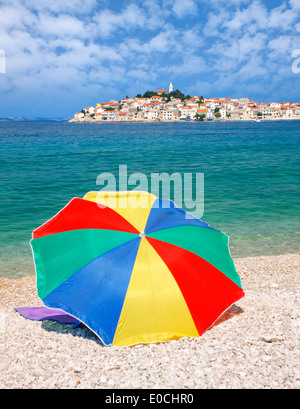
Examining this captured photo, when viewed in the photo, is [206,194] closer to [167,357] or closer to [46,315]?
[46,315]

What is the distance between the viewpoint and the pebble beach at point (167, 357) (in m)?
3.75

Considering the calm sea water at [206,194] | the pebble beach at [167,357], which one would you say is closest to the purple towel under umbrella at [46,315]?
the pebble beach at [167,357]

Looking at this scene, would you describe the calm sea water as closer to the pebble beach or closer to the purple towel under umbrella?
the purple towel under umbrella

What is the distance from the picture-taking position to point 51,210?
50.7 ft

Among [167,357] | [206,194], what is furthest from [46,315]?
[206,194]

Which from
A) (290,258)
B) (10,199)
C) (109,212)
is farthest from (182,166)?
(109,212)

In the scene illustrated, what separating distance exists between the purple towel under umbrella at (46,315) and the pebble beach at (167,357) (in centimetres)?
9

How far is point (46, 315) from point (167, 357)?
235 cm

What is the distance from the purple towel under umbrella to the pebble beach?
0.09 m

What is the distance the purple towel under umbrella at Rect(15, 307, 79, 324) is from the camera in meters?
5.34

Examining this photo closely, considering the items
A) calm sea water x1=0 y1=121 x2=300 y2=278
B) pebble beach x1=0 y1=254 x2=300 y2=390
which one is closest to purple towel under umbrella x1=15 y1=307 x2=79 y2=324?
pebble beach x1=0 y1=254 x2=300 y2=390

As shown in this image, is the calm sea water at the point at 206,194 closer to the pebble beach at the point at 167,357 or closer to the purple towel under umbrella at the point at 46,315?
the purple towel under umbrella at the point at 46,315

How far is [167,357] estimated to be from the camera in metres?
4.20
